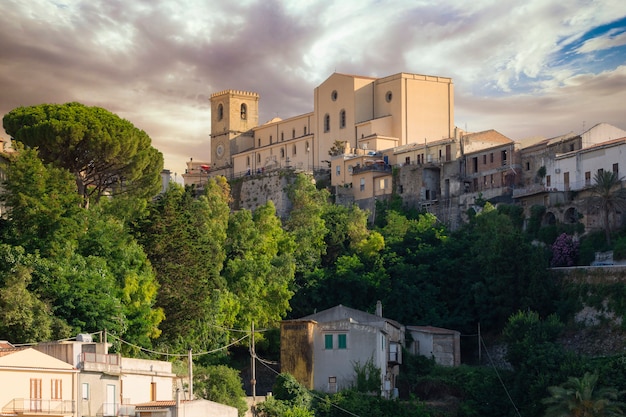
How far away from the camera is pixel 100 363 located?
133ft

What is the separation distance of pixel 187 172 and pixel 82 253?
50.4 m

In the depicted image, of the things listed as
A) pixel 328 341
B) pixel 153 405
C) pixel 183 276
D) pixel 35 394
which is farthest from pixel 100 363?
pixel 328 341

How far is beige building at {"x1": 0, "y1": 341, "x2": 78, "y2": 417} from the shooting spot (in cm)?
3662

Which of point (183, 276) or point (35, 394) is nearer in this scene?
point (35, 394)

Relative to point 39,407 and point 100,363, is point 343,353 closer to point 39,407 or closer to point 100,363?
point 100,363

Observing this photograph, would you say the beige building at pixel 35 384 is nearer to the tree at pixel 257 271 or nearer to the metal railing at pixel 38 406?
the metal railing at pixel 38 406

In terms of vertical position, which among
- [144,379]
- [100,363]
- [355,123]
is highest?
[355,123]

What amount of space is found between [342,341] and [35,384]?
18939mm

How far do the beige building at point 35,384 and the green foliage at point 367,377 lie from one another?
16.7 m

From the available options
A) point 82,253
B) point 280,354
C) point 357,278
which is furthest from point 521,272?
point 82,253

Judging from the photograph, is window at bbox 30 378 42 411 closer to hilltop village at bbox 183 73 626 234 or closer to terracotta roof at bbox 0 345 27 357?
terracotta roof at bbox 0 345 27 357

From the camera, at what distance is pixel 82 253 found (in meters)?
49.8

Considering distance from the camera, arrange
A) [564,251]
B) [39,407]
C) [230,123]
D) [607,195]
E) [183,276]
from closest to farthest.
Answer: [39,407] → [183,276] → [607,195] → [564,251] → [230,123]

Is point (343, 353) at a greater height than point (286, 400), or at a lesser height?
greater
